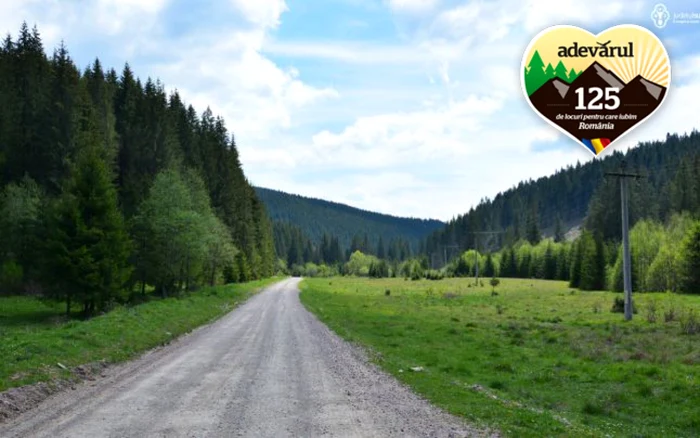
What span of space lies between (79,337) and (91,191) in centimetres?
2025

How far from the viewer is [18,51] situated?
60.6m

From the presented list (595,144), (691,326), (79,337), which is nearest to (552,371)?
(595,144)

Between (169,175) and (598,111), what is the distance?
41700 mm

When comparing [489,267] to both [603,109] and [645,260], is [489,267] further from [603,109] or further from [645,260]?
[603,109]

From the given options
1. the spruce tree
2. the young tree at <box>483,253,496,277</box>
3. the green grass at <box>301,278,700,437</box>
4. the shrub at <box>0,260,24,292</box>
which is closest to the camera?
the green grass at <box>301,278,700,437</box>

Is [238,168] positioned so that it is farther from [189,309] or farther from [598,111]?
[598,111]

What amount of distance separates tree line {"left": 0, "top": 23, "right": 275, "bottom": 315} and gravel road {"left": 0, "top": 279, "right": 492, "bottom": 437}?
66.9 ft

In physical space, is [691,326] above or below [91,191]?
below

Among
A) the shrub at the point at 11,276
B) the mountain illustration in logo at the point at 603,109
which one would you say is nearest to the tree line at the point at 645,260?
the mountain illustration in logo at the point at 603,109

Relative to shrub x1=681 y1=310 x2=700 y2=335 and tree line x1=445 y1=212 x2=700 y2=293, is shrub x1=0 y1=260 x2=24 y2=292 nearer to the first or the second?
shrub x1=681 y1=310 x2=700 y2=335

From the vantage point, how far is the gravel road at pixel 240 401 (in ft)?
31.5

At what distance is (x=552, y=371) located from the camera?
17.3 meters

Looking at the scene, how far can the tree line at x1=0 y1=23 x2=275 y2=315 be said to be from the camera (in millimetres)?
36875

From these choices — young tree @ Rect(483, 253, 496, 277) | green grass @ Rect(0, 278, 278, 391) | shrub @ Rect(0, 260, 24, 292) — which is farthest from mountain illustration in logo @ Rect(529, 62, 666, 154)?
young tree @ Rect(483, 253, 496, 277)
